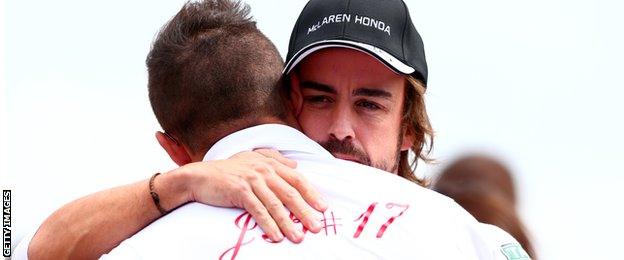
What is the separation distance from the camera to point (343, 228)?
3.08 metres

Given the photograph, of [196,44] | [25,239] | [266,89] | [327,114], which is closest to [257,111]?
[266,89]

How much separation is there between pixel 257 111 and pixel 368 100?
0.67 meters

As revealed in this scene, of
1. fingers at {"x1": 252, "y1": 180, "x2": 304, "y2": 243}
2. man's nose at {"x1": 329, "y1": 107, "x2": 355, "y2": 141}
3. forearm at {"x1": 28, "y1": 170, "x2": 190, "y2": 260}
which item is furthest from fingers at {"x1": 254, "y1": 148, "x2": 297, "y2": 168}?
man's nose at {"x1": 329, "y1": 107, "x2": 355, "y2": 141}

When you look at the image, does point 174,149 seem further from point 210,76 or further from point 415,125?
point 415,125

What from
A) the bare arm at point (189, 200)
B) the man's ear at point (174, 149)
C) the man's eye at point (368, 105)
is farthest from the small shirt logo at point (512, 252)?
the man's ear at point (174, 149)

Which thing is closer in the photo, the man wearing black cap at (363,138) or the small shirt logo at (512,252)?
the man wearing black cap at (363,138)

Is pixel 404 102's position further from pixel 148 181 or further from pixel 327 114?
pixel 148 181

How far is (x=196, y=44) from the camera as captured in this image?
3.61 metres

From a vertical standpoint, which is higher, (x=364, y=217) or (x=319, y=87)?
(x=319, y=87)

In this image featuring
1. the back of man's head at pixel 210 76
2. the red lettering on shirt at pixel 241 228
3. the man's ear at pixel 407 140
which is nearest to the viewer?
the red lettering on shirt at pixel 241 228

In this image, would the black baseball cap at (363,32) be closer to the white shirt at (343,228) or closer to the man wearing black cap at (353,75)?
the man wearing black cap at (353,75)

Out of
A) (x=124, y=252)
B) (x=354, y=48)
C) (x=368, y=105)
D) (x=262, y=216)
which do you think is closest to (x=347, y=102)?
(x=368, y=105)

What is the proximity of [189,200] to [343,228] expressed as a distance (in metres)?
0.48

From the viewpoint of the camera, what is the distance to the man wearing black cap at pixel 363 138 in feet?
10.1
